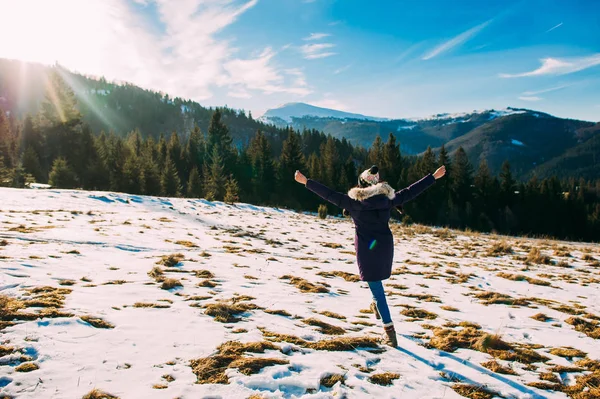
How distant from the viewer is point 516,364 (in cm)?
455

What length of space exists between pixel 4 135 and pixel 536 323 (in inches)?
2262

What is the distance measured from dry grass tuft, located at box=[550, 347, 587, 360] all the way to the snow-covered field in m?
0.02

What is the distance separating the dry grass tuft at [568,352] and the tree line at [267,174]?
39345 mm

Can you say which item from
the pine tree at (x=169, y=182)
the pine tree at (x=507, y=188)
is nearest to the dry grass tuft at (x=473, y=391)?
the pine tree at (x=169, y=182)

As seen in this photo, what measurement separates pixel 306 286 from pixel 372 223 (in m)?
3.23

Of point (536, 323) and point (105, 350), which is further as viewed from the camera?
point (536, 323)

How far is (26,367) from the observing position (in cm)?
341

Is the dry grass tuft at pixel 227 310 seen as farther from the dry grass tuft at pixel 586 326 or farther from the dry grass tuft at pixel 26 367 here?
the dry grass tuft at pixel 586 326

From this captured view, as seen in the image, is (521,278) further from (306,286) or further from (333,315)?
(333,315)

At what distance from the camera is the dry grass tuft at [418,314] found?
6332 millimetres

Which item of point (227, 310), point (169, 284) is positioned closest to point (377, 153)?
point (169, 284)

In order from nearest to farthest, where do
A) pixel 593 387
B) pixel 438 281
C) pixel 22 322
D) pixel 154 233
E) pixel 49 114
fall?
pixel 593 387 → pixel 22 322 → pixel 438 281 → pixel 154 233 → pixel 49 114

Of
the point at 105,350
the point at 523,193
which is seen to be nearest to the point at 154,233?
the point at 105,350

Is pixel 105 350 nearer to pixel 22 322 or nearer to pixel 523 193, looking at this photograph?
pixel 22 322
